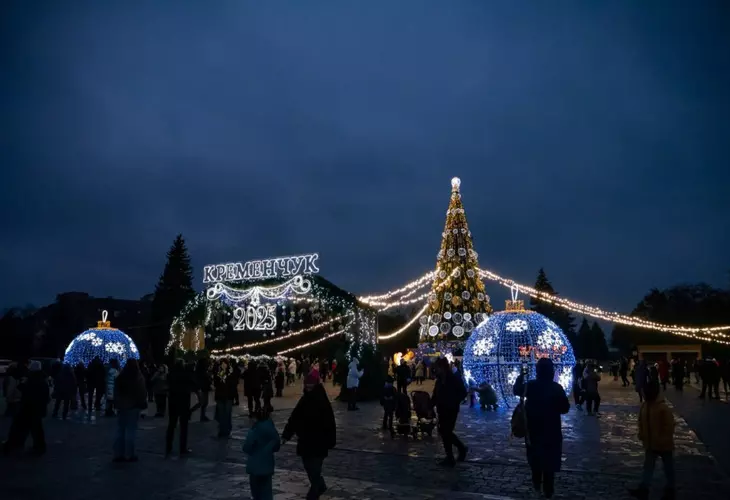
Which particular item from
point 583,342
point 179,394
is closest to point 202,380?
point 179,394

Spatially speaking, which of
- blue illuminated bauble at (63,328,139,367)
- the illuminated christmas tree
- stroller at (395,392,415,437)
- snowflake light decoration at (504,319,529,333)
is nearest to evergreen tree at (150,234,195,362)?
the illuminated christmas tree

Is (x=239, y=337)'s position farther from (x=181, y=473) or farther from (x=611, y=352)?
(x=611, y=352)

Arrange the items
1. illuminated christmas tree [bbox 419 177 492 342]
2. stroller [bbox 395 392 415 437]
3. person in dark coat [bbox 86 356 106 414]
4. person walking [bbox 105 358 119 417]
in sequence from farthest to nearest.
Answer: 1. illuminated christmas tree [bbox 419 177 492 342]
2. person in dark coat [bbox 86 356 106 414]
3. person walking [bbox 105 358 119 417]
4. stroller [bbox 395 392 415 437]

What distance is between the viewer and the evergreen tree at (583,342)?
83.6 metres

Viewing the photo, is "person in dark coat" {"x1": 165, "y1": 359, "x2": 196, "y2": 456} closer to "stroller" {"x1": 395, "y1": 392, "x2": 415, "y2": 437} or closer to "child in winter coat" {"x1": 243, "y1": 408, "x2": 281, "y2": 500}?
"child in winter coat" {"x1": 243, "y1": 408, "x2": 281, "y2": 500}

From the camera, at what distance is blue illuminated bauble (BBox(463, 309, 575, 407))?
61.0ft

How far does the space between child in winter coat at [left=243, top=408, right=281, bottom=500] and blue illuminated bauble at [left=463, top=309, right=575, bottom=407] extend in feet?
44.5

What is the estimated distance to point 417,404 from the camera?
12484mm

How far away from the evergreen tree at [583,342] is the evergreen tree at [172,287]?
166ft

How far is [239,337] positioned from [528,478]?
3783 centimetres

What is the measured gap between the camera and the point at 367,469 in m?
8.95

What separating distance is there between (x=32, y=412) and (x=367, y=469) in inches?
229

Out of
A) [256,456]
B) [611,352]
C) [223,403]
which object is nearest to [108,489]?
[256,456]

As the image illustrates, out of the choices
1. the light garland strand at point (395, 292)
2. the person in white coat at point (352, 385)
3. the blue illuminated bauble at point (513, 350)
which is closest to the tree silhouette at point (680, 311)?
the light garland strand at point (395, 292)
